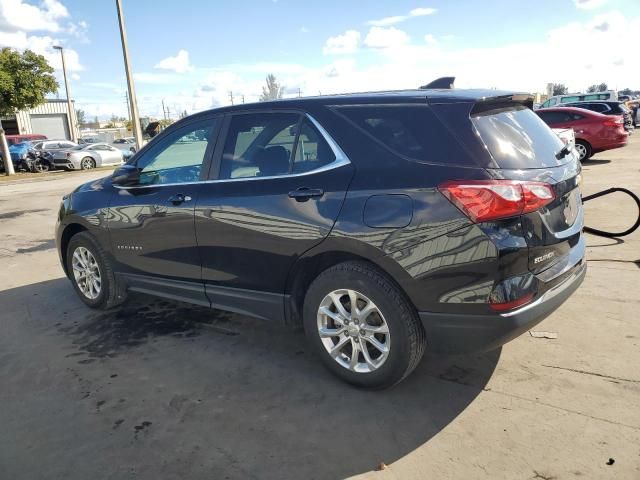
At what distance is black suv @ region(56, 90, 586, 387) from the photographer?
8.60 ft

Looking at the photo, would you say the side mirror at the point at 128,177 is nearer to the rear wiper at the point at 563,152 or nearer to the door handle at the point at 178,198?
the door handle at the point at 178,198

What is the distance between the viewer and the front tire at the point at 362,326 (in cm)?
285

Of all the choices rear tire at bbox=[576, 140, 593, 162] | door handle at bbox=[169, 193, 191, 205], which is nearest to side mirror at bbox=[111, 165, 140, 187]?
door handle at bbox=[169, 193, 191, 205]

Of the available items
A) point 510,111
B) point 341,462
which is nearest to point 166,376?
point 341,462

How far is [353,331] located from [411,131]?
123cm

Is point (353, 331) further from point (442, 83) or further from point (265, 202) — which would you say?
point (442, 83)

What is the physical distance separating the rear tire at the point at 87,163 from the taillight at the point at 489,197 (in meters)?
25.5

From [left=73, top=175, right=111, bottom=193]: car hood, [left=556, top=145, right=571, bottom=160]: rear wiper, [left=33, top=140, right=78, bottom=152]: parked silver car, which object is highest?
[left=33, top=140, right=78, bottom=152]: parked silver car

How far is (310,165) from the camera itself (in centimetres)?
315

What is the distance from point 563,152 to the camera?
3.26 meters

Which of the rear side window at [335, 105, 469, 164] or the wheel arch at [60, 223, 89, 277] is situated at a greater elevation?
the rear side window at [335, 105, 469, 164]

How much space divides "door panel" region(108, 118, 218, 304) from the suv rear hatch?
6.50 ft

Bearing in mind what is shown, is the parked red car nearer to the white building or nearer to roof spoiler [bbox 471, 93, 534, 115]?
roof spoiler [bbox 471, 93, 534, 115]

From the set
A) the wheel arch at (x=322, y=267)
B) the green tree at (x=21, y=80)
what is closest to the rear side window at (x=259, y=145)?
the wheel arch at (x=322, y=267)
